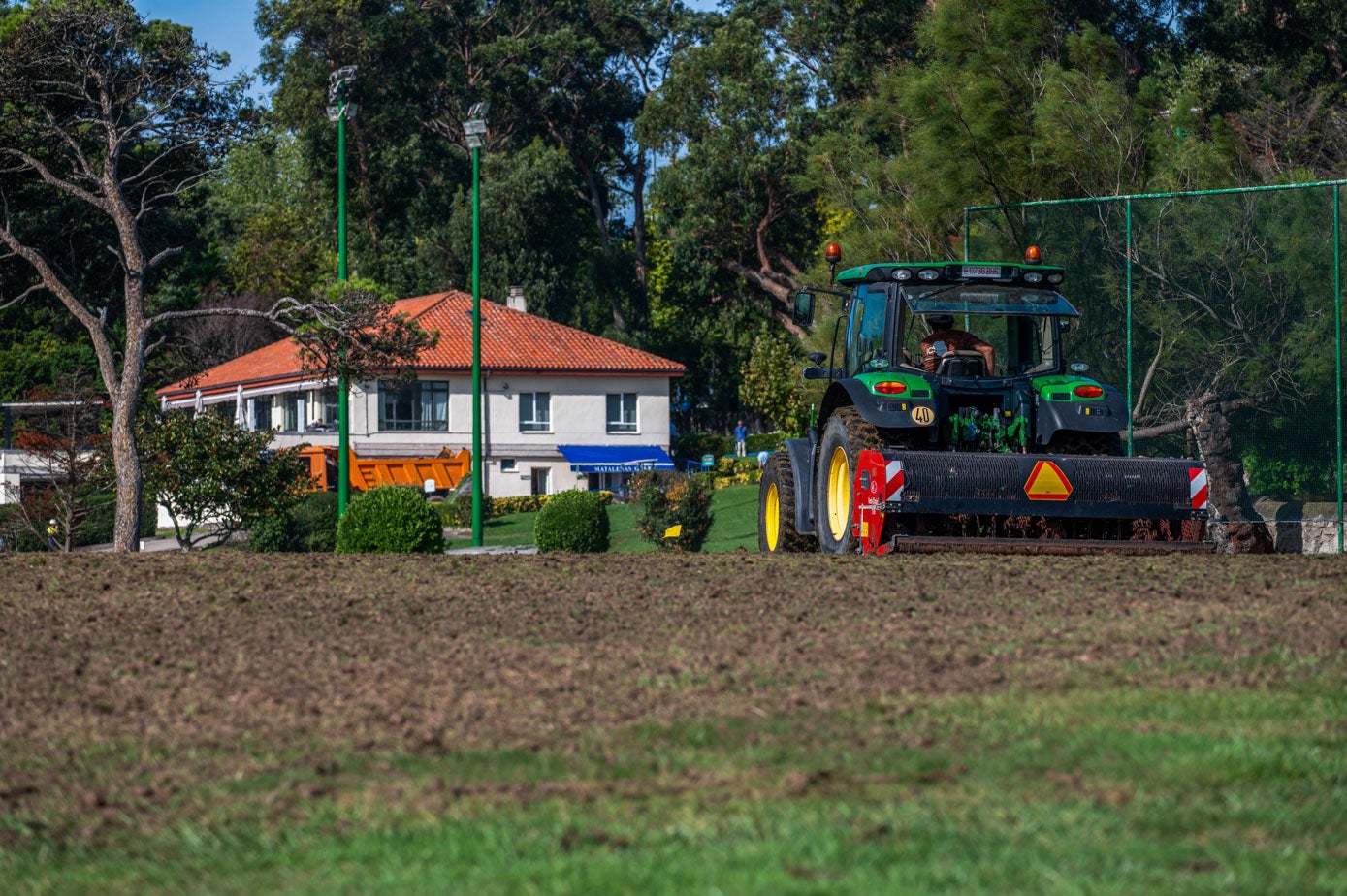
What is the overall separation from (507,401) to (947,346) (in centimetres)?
4562

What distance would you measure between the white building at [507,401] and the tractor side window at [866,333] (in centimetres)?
4027

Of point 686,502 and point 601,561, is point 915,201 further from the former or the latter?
point 601,561

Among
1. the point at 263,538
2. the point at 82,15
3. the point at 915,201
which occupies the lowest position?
the point at 263,538

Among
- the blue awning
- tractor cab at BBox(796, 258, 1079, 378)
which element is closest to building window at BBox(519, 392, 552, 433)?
the blue awning

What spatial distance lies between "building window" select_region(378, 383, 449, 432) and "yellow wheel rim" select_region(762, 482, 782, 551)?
136 feet

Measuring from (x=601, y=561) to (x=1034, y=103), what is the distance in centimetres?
1669

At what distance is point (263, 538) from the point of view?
3100 centimetres

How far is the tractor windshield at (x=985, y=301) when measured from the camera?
48.9 ft

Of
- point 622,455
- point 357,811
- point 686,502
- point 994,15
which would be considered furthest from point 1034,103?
point 622,455

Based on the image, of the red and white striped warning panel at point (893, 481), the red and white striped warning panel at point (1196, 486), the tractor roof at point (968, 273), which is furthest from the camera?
the tractor roof at point (968, 273)

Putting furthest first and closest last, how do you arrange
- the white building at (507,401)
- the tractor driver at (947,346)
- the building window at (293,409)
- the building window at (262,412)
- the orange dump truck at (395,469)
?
the building window at (262,412), the building window at (293,409), the white building at (507,401), the orange dump truck at (395,469), the tractor driver at (947,346)

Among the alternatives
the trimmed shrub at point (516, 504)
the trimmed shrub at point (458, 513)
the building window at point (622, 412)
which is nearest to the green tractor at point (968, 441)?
the trimmed shrub at point (458, 513)

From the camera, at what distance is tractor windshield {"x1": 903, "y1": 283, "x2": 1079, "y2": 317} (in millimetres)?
14891

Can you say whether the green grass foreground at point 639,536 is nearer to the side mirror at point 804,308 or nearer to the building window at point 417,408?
the building window at point 417,408
